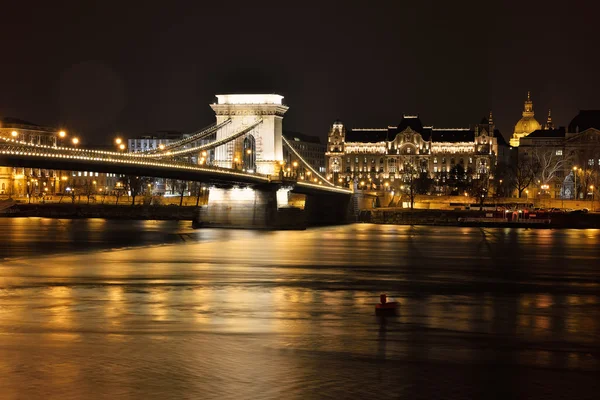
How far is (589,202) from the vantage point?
114938 millimetres

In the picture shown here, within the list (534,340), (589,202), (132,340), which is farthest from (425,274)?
(589,202)

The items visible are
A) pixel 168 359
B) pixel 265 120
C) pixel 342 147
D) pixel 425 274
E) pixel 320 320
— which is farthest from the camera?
A: pixel 342 147

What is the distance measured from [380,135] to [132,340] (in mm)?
168761

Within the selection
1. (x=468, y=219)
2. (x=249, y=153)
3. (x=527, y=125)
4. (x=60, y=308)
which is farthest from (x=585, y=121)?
(x=60, y=308)

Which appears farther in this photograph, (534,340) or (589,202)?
(589,202)

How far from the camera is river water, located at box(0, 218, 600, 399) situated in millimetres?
18297

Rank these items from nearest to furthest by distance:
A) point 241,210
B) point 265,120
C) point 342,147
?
point 241,210 → point 265,120 → point 342,147

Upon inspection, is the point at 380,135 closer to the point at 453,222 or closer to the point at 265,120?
the point at 453,222

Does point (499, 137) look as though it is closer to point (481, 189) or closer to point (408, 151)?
point (408, 151)

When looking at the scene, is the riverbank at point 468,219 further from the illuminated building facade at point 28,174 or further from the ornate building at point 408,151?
the ornate building at point 408,151

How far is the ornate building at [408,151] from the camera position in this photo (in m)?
182

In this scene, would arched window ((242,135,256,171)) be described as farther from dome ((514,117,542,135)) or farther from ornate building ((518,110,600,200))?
dome ((514,117,542,135))

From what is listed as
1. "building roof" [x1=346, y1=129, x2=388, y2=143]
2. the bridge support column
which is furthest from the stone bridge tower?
"building roof" [x1=346, y1=129, x2=388, y2=143]

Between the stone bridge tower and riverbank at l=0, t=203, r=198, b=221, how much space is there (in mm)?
24790
